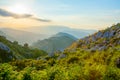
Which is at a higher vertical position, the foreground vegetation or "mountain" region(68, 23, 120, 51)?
"mountain" region(68, 23, 120, 51)

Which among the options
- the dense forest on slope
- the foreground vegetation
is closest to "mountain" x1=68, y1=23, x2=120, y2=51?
the dense forest on slope

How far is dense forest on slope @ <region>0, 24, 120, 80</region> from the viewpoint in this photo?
165ft

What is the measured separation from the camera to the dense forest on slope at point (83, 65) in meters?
50.4

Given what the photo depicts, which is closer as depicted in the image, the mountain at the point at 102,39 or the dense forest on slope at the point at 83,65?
the dense forest on slope at the point at 83,65

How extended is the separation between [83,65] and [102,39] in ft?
129

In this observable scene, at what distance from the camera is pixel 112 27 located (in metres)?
133

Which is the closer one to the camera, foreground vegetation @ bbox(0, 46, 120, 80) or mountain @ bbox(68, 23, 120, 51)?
foreground vegetation @ bbox(0, 46, 120, 80)

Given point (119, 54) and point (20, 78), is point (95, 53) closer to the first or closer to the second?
point (119, 54)

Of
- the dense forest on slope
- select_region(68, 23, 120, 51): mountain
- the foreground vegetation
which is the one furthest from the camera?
select_region(68, 23, 120, 51): mountain

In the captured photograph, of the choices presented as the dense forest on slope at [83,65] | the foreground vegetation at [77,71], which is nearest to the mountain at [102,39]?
the dense forest on slope at [83,65]

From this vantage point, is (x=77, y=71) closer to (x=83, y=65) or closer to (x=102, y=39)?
(x=83, y=65)

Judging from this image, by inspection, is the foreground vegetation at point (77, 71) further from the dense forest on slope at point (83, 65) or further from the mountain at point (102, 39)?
the mountain at point (102, 39)

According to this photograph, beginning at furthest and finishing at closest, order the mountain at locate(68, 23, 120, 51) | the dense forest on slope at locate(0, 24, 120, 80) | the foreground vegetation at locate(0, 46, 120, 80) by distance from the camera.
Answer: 1. the mountain at locate(68, 23, 120, 51)
2. the dense forest on slope at locate(0, 24, 120, 80)
3. the foreground vegetation at locate(0, 46, 120, 80)

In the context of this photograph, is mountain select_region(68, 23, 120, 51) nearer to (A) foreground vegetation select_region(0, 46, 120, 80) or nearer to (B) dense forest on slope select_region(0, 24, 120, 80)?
(B) dense forest on slope select_region(0, 24, 120, 80)
